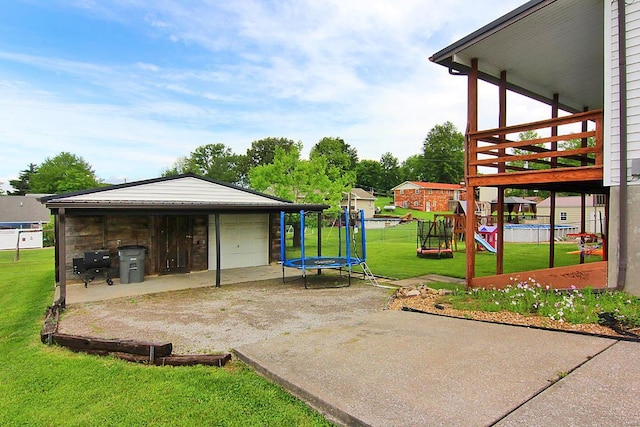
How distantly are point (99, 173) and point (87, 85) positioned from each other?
64.3 m

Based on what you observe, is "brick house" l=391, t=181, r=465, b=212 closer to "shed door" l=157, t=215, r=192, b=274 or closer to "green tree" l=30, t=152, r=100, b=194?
"green tree" l=30, t=152, r=100, b=194

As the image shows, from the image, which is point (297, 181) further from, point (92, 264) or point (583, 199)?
point (583, 199)

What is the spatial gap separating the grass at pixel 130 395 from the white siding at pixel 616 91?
606cm

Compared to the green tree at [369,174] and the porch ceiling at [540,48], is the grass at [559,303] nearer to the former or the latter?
the porch ceiling at [540,48]

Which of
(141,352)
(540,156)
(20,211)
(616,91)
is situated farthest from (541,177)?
(20,211)

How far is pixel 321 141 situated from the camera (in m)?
70.9

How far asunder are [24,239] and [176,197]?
876 inches

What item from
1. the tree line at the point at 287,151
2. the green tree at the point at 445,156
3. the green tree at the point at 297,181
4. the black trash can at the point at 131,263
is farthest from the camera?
the green tree at the point at 445,156

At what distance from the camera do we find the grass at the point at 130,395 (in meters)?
2.97

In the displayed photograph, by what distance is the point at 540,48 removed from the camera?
300 inches

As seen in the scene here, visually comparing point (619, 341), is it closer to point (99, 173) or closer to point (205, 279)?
point (205, 279)

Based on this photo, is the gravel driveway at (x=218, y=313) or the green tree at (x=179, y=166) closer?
the gravel driveway at (x=218, y=313)

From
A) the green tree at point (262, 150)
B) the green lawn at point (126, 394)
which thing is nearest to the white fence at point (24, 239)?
the green lawn at point (126, 394)

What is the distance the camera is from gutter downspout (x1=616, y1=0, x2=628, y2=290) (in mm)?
5684
